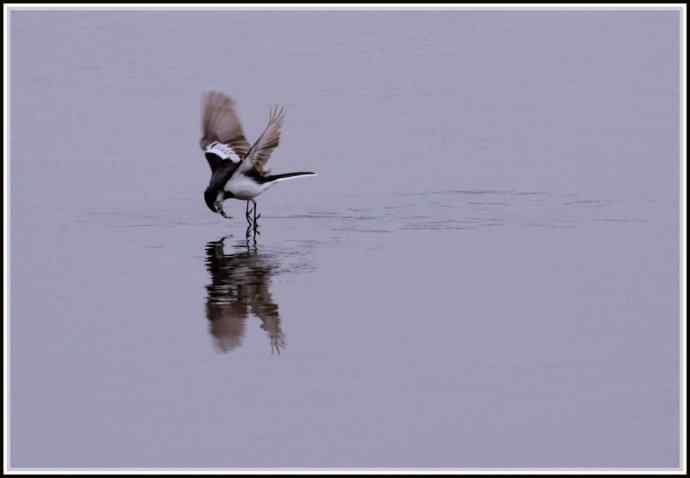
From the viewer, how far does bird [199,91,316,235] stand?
17.1m

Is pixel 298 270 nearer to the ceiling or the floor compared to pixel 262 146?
nearer to the floor

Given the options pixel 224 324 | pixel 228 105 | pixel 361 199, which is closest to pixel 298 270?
pixel 224 324

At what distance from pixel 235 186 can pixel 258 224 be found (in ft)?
3.23

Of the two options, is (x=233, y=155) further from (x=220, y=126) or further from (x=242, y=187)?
(x=242, y=187)

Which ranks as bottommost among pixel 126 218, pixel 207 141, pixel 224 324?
pixel 224 324

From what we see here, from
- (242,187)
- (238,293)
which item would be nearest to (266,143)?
(242,187)

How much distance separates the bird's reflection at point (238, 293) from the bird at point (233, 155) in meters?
1.17

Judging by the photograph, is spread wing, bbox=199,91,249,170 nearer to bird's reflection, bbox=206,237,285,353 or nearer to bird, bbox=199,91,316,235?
bird, bbox=199,91,316,235

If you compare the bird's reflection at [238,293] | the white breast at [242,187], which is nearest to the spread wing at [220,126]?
the white breast at [242,187]

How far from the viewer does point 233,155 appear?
1894 cm

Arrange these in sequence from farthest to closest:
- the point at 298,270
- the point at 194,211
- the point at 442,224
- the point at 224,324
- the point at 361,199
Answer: the point at 361,199 → the point at 194,211 → the point at 442,224 → the point at 298,270 → the point at 224,324

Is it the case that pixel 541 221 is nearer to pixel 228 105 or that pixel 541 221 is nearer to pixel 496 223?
pixel 496 223

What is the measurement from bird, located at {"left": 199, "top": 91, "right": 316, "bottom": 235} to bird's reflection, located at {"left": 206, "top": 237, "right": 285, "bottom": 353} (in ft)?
3.85

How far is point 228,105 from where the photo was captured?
19.2 metres
